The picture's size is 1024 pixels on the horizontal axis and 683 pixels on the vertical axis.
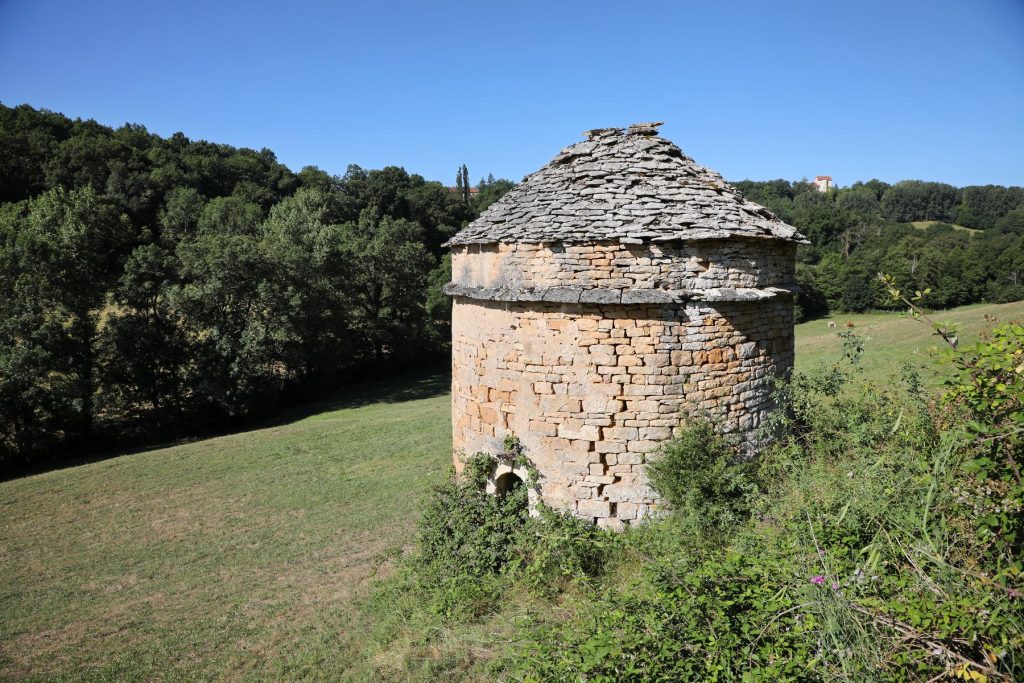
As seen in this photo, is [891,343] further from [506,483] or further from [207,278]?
[207,278]

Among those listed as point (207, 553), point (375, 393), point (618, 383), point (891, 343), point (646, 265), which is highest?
point (646, 265)

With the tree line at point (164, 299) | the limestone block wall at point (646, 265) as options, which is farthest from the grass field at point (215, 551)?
the tree line at point (164, 299)

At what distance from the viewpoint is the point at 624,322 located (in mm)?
7148

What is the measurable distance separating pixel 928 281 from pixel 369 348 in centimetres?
4309

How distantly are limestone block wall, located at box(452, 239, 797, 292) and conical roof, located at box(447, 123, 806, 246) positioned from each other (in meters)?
0.15

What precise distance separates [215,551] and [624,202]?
11.2 meters

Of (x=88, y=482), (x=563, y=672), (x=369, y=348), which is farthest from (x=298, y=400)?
(x=563, y=672)

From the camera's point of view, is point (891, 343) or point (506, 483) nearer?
point (506, 483)

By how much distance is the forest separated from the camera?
22781 millimetres

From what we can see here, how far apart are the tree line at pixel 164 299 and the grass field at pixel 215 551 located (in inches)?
155

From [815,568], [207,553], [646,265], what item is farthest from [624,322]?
[207,553]

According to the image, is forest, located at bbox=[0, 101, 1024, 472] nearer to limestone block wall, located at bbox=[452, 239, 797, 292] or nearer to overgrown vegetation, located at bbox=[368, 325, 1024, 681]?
limestone block wall, located at bbox=[452, 239, 797, 292]

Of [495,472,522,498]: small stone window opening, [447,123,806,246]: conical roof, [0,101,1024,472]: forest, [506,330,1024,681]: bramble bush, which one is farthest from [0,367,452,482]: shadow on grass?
[506,330,1024,681]: bramble bush

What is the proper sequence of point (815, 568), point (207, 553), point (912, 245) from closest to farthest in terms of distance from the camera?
point (815, 568)
point (207, 553)
point (912, 245)
